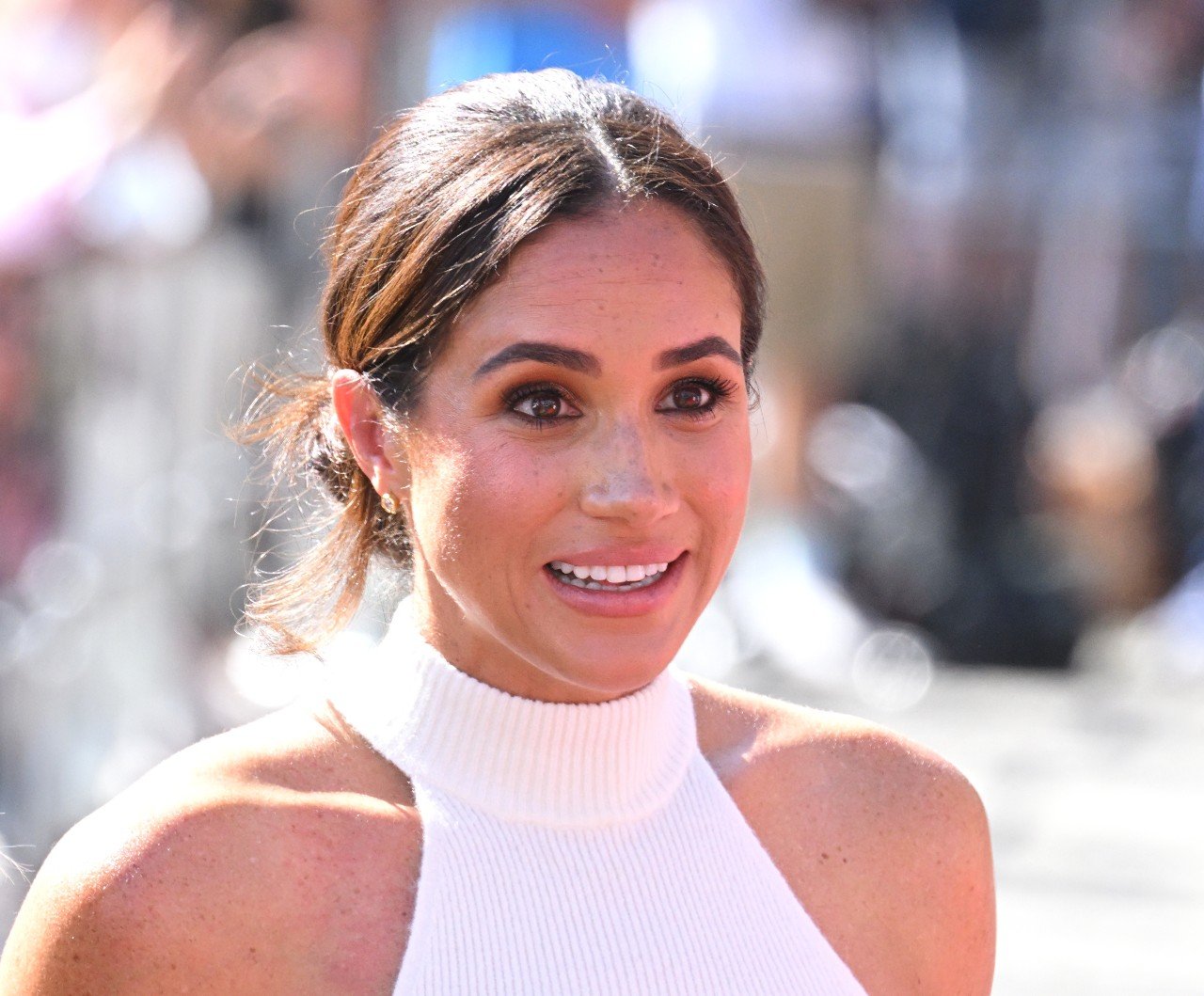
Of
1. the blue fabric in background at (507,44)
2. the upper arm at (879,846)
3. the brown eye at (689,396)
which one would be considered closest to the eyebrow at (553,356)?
the brown eye at (689,396)

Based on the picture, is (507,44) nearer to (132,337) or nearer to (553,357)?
(132,337)

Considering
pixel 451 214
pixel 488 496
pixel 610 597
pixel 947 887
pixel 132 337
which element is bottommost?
pixel 132 337

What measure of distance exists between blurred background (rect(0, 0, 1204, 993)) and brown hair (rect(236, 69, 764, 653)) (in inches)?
6.4

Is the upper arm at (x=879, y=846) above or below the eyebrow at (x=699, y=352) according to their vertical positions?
below

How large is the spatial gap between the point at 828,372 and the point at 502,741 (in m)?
5.85

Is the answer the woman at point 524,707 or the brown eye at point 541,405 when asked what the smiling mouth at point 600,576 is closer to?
the woman at point 524,707

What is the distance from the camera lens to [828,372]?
25.9 ft

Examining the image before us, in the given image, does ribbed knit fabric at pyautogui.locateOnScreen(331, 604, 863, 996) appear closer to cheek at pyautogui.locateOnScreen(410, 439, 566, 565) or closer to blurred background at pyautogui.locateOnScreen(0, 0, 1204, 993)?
cheek at pyautogui.locateOnScreen(410, 439, 566, 565)

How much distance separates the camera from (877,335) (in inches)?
323

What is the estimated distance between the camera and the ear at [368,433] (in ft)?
7.35

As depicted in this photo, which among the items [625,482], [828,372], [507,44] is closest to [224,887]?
[625,482]

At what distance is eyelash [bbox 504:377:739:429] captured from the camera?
6.81 ft

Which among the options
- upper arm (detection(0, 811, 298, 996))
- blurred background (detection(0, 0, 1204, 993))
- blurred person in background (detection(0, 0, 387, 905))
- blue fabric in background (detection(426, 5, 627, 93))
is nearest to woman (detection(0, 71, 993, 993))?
upper arm (detection(0, 811, 298, 996))

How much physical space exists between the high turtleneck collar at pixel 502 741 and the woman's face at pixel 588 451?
96 millimetres
